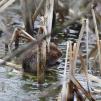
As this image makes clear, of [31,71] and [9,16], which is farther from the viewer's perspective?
[9,16]

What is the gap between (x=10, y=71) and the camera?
5.30 meters

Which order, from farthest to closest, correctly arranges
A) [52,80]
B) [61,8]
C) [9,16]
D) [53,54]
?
[9,16] < [61,8] < [53,54] < [52,80]

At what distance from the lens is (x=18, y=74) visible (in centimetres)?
521

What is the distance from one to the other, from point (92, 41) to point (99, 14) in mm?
1624

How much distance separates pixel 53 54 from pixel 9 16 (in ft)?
10.4

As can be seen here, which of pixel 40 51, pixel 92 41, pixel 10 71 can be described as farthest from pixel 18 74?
pixel 92 41

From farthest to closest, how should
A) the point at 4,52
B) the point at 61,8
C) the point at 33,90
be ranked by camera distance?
the point at 61,8 < the point at 4,52 < the point at 33,90

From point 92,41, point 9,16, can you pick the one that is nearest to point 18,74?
point 92,41

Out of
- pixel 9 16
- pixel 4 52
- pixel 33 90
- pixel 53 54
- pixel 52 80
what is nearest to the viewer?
pixel 33 90

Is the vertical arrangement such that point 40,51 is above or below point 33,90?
above

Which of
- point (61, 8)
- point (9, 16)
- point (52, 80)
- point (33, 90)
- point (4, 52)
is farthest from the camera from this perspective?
point (9, 16)

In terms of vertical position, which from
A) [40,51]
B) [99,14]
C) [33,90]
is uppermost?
[99,14]

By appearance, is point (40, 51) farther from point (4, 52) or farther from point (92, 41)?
point (92, 41)

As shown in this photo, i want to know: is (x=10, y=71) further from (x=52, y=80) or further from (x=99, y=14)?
(x=99, y=14)
